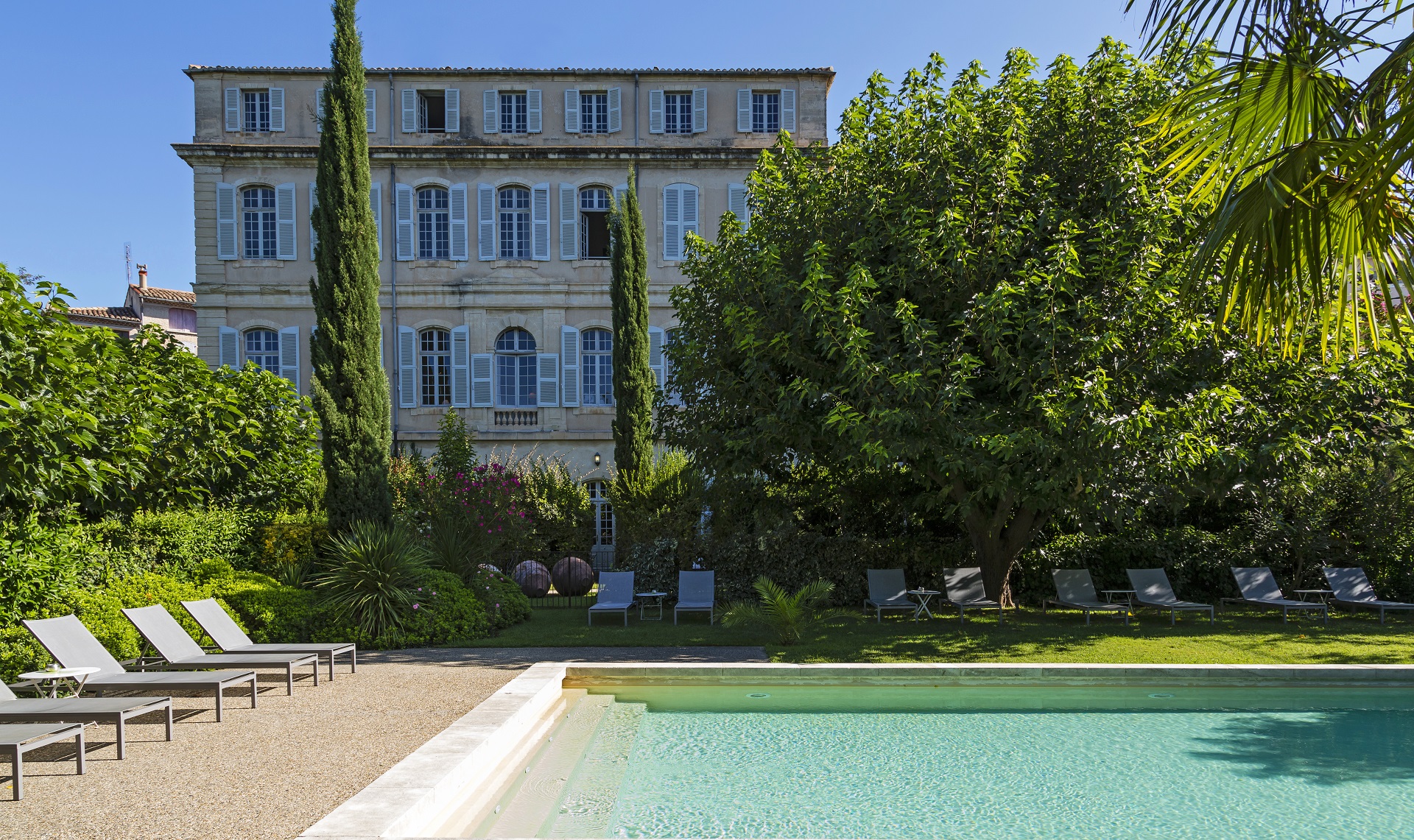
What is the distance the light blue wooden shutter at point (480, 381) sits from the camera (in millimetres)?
23375

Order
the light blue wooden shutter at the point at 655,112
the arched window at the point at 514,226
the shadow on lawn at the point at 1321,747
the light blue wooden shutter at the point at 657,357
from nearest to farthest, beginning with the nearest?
the shadow on lawn at the point at 1321,747 < the light blue wooden shutter at the point at 657,357 < the arched window at the point at 514,226 < the light blue wooden shutter at the point at 655,112

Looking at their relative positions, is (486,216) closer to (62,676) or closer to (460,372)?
(460,372)

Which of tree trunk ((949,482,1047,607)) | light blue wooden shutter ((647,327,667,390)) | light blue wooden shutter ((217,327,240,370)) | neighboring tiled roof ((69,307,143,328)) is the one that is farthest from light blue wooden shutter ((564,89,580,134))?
neighboring tiled roof ((69,307,143,328))

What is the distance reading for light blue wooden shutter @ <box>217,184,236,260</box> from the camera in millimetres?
23016

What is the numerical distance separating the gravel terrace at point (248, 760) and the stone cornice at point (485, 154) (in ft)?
56.0

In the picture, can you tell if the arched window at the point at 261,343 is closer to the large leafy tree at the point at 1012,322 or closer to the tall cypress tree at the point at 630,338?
the tall cypress tree at the point at 630,338

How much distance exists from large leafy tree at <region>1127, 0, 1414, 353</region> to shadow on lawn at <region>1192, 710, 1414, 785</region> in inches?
130

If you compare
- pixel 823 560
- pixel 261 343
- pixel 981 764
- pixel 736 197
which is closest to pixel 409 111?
pixel 261 343

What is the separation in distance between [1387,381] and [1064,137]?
4.38 m

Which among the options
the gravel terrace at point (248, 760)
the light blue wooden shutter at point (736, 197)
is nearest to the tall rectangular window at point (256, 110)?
the light blue wooden shutter at point (736, 197)

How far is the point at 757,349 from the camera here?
11.1m

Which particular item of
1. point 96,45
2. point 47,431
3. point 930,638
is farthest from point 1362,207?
point 96,45

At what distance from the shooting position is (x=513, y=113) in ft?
79.4

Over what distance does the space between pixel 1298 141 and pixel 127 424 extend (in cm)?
986
